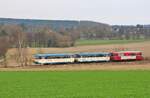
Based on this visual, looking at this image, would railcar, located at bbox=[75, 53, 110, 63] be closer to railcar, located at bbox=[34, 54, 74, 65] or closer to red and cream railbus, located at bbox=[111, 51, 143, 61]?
red and cream railbus, located at bbox=[111, 51, 143, 61]

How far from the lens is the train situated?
74062 mm

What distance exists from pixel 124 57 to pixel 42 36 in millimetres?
73092

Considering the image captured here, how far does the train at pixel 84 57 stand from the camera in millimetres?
74062

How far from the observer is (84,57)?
247 feet
